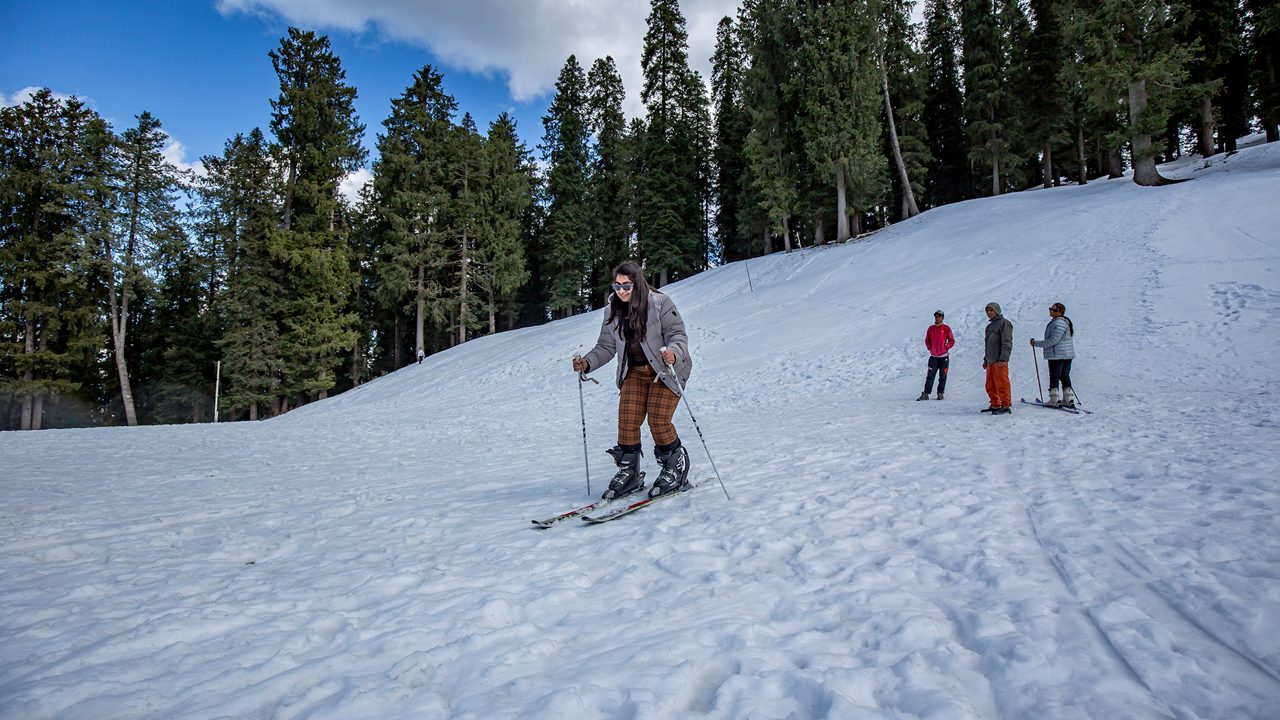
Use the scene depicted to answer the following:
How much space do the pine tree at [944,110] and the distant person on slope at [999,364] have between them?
3470 centimetres

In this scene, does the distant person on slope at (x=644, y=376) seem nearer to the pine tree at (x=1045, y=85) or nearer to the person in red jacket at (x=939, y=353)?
the person in red jacket at (x=939, y=353)

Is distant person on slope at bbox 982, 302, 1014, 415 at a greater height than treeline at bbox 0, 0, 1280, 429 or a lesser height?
lesser

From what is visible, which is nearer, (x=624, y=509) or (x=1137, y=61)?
(x=624, y=509)

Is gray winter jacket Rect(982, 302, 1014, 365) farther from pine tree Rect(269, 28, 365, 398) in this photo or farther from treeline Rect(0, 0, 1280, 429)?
pine tree Rect(269, 28, 365, 398)

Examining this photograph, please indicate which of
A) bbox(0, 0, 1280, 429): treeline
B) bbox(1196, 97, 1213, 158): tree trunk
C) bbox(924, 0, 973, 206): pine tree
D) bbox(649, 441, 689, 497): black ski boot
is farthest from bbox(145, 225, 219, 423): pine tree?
bbox(1196, 97, 1213, 158): tree trunk

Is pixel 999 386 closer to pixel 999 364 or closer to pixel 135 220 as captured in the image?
pixel 999 364

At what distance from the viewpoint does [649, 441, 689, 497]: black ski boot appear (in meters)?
5.02

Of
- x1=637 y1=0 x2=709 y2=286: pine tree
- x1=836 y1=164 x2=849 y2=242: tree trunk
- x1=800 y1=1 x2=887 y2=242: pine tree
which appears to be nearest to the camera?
x1=800 y1=1 x2=887 y2=242: pine tree

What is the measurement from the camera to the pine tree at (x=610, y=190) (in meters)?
38.3

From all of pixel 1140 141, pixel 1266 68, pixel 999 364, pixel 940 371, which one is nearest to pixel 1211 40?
pixel 1266 68

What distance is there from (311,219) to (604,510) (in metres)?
29.9

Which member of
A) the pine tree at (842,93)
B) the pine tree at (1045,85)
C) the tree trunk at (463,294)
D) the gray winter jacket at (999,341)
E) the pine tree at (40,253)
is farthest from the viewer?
the tree trunk at (463,294)

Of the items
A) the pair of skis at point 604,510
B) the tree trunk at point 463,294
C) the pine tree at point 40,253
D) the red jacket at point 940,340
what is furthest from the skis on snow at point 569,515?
the pine tree at point 40,253

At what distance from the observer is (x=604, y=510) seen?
4660 millimetres
